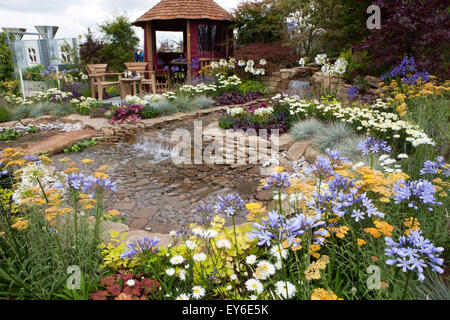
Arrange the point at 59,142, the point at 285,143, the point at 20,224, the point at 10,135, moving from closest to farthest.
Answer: the point at 20,224 < the point at 285,143 < the point at 59,142 < the point at 10,135

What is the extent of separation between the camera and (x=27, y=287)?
159cm

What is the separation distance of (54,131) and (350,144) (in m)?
6.68

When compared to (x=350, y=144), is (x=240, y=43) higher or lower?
higher

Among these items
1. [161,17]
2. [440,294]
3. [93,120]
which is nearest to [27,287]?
[440,294]

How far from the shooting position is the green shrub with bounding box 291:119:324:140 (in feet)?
15.7

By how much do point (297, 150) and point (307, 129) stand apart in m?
0.39

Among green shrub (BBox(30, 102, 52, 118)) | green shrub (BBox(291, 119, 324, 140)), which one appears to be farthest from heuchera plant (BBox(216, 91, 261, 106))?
green shrub (BBox(30, 102, 52, 118))

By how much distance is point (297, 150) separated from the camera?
4.77 metres

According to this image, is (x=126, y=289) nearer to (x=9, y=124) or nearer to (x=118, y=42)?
(x=9, y=124)

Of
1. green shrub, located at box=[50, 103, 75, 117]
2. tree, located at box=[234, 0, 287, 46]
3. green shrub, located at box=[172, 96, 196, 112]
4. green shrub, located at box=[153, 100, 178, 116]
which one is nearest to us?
green shrub, located at box=[153, 100, 178, 116]

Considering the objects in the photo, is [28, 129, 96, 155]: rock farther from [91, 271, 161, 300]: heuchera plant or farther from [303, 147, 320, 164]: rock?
[303, 147, 320, 164]: rock

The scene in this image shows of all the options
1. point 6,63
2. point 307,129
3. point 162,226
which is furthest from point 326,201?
point 6,63

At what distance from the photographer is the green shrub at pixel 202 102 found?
802 cm
